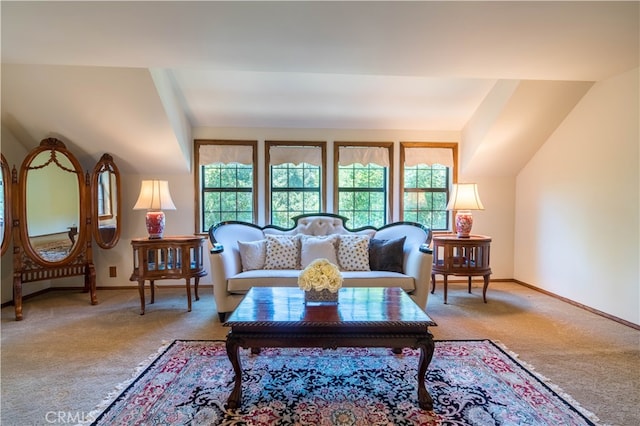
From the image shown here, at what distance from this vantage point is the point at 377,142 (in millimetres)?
4598

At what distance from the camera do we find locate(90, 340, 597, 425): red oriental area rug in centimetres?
178

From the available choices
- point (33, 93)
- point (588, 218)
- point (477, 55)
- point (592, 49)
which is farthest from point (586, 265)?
point (33, 93)

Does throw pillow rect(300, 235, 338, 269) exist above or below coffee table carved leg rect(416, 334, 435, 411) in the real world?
above

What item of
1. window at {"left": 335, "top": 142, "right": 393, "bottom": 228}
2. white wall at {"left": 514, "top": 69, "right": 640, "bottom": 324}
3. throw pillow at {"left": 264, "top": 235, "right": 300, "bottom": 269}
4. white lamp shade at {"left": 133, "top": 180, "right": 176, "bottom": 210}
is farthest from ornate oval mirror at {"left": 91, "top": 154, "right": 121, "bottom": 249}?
white wall at {"left": 514, "top": 69, "right": 640, "bottom": 324}

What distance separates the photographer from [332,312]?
205 cm

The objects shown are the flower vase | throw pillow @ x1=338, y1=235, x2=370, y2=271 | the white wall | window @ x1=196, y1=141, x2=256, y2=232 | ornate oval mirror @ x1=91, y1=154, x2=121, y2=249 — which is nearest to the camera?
→ the flower vase

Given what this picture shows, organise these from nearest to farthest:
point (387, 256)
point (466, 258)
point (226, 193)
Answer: point (387, 256), point (466, 258), point (226, 193)

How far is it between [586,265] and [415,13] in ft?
10.7

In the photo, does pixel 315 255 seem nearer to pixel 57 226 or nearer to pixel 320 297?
pixel 320 297

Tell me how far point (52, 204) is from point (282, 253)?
261 centimetres

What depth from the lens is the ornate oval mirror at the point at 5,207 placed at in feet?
11.0

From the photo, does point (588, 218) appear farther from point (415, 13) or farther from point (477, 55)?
point (415, 13)

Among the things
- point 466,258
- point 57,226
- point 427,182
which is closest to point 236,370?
point 466,258

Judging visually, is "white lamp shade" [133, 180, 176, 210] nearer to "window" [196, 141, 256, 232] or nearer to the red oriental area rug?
"window" [196, 141, 256, 232]
